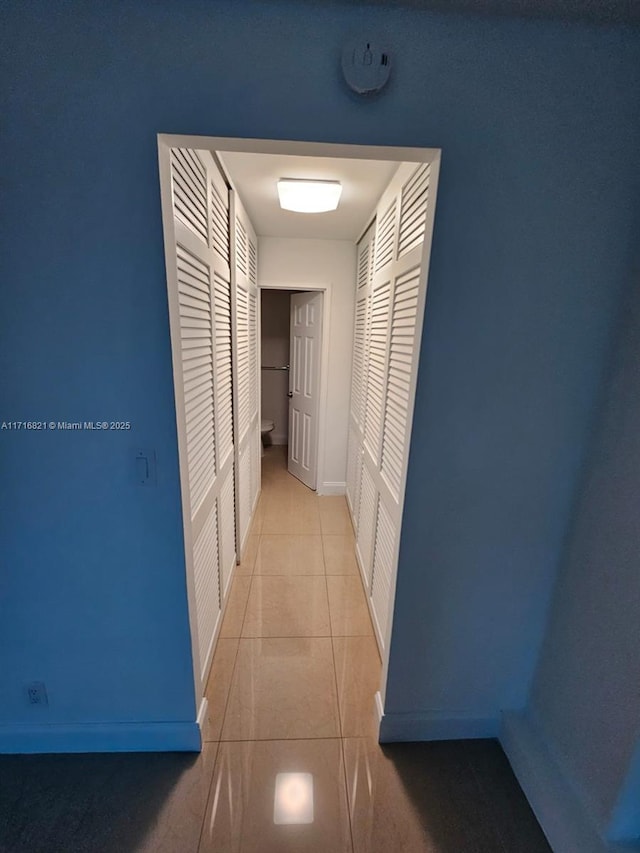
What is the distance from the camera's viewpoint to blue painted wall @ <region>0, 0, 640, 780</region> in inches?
37.8

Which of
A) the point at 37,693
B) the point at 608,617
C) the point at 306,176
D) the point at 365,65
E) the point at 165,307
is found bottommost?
the point at 37,693

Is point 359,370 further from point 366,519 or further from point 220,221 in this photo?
point 220,221

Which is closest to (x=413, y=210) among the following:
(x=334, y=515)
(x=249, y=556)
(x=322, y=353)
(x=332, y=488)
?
(x=322, y=353)

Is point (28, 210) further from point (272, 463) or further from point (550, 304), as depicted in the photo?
point (272, 463)

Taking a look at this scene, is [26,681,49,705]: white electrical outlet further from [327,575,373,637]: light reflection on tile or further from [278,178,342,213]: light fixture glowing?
[278,178,342,213]: light fixture glowing

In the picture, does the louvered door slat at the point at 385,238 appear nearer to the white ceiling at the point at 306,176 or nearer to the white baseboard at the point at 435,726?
the white ceiling at the point at 306,176

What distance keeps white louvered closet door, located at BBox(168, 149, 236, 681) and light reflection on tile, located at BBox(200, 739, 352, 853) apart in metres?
0.37

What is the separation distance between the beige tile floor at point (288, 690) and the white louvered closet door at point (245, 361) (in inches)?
17.1

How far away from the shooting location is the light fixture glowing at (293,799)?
1.32m

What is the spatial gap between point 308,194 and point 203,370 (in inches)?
44.3

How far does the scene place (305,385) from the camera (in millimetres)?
3816

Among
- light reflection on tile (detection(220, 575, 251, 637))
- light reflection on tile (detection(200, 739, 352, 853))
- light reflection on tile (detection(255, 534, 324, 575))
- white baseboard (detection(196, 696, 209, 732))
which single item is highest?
white baseboard (detection(196, 696, 209, 732))

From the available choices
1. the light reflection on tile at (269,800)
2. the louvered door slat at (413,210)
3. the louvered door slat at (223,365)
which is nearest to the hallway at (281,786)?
the light reflection on tile at (269,800)

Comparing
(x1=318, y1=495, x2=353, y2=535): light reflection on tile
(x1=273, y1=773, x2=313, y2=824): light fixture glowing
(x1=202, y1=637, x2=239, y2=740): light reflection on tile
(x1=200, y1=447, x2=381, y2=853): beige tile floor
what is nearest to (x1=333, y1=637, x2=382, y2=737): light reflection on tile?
(x1=200, y1=447, x2=381, y2=853): beige tile floor
